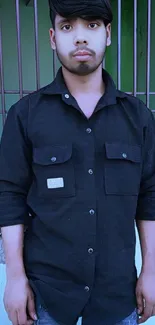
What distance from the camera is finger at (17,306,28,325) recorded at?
1.13m

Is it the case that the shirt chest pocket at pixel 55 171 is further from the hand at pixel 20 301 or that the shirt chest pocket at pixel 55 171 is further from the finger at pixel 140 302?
Result: the finger at pixel 140 302

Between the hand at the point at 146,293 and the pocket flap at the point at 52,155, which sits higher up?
the pocket flap at the point at 52,155

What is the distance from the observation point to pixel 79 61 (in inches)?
44.1

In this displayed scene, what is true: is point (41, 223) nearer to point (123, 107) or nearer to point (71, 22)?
point (123, 107)

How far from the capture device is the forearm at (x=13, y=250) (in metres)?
1.16

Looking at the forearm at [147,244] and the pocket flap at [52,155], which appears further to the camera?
the forearm at [147,244]

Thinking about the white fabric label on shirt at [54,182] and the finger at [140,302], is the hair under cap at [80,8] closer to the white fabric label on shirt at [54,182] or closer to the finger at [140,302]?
the white fabric label on shirt at [54,182]

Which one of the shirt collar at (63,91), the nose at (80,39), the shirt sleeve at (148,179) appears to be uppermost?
Result: the nose at (80,39)

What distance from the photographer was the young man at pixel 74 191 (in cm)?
113

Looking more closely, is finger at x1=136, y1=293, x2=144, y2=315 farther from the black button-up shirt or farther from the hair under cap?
the hair under cap

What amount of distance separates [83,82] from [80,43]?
0.14 metres

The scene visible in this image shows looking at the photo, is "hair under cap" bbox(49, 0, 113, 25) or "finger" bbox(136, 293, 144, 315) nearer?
"hair under cap" bbox(49, 0, 113, 25)

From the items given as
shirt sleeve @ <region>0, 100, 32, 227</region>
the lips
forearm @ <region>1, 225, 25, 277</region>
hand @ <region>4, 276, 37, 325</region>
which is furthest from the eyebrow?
hand @ <region>4, 276, 37, 325</region>

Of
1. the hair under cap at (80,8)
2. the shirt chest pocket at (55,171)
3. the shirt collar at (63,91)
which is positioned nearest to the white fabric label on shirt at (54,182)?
the shirt chest pocket at (55,171)
